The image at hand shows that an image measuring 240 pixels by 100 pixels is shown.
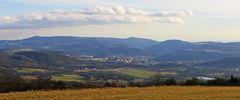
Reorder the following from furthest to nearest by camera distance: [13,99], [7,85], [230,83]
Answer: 1. [230,83]
2. [7,85]
3. [13,99]

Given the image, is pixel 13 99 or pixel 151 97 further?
pixel 151 97

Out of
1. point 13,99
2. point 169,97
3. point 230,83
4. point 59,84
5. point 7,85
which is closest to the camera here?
point 13,99

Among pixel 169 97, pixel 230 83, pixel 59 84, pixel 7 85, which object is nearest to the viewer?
pixel 169 97

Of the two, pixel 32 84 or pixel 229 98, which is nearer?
pixel 229 98

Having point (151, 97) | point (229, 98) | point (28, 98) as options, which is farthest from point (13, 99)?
point (229, 98)

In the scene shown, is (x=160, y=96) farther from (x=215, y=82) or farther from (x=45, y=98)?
(x=215, y=82)

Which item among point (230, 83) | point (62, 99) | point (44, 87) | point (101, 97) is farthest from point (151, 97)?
point (230, 83)

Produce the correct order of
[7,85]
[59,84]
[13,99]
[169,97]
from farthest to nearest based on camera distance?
[59,84] → [7,85] → [169,97] → [13,99]

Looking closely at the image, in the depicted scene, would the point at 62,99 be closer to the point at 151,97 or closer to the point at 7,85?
the point at 151,97
